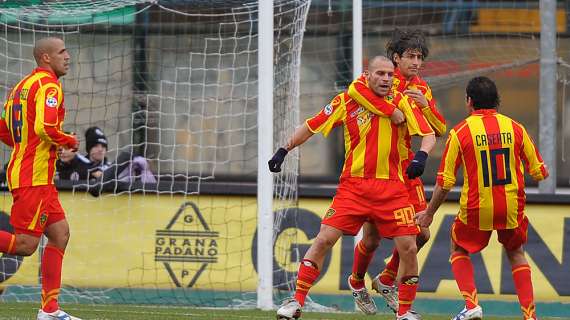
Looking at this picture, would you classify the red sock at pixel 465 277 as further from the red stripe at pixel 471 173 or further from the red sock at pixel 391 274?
the red sock at pixel 391 274

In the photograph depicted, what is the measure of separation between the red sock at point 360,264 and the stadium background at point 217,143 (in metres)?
1.99

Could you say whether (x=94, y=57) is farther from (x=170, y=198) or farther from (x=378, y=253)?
(x=378, y=253)

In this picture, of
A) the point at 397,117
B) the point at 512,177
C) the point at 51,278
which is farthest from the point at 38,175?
the point at 512,177

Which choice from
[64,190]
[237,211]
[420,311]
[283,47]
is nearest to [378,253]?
Answer: [420,311]

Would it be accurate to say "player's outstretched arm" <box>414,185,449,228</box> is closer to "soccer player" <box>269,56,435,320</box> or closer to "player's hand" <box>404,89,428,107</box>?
"soccer player" <box>269,56,435,320</box>

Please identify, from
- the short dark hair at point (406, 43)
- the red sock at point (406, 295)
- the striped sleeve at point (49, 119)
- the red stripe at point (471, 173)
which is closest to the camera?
the striped sleeve at point (49, 119)

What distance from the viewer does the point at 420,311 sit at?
447 inches

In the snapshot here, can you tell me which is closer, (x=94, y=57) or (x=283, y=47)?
(x=283, y=47)

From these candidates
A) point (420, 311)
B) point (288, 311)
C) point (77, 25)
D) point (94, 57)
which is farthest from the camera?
point (94, 57)

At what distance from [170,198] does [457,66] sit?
3841mm

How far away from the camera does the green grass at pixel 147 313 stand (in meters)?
9.44

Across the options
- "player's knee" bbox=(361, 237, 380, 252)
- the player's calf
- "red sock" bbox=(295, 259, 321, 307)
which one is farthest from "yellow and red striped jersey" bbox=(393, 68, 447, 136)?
the player's calf

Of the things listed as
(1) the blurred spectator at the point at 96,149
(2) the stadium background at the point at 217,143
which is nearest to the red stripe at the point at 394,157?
(2) the stadium background at the point at 217,143

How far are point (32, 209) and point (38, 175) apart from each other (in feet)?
0.79
